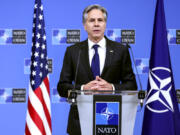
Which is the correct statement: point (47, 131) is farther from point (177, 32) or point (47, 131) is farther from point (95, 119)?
point (177, 32)

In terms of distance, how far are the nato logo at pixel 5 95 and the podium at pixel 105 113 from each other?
223 cm

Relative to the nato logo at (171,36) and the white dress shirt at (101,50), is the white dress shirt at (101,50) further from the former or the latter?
the nato logo at (171,36)

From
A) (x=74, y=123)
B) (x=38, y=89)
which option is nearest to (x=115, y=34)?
(x=38, y=89)

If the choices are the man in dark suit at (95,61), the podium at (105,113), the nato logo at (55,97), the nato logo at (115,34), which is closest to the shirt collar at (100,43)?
the man in dark suit at (95,61)

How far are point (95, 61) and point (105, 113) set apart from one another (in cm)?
69

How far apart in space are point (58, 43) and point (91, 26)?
148cm

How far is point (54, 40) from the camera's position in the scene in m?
4.01

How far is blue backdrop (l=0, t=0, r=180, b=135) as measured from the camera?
4.01m

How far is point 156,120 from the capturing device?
2555 millimetres

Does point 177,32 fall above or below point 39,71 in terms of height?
above

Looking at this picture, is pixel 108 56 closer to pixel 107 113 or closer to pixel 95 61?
pixel 95 61

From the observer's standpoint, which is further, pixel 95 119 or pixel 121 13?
pixel 121 13

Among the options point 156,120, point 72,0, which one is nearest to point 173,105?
point 156,120

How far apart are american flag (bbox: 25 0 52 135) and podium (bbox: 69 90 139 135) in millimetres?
1035
